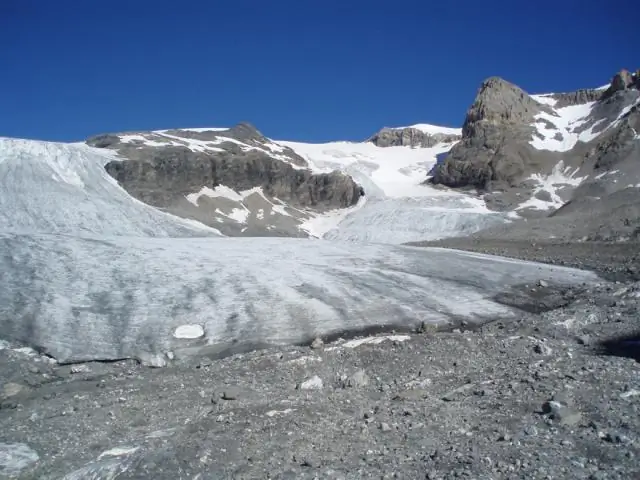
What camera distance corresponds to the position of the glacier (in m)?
12.9

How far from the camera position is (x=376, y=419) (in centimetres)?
824

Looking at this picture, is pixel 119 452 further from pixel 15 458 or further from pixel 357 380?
pixel 357 380

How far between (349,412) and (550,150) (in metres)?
80.0

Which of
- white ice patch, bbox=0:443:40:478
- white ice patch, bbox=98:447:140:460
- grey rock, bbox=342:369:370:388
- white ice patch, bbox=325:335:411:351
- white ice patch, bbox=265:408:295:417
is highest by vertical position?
white ice patch, bbox=325:335:411:351

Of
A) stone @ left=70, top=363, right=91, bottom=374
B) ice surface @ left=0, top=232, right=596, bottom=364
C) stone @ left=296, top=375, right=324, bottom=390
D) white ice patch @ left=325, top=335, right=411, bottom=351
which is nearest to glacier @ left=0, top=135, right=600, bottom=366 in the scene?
ice surface @ left=0, top=232, right=596, bottom=364

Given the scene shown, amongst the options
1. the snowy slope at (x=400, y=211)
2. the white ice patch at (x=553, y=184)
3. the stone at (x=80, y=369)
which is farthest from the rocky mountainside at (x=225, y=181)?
the stone at (x=80, y=369)

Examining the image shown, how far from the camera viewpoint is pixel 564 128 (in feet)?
290

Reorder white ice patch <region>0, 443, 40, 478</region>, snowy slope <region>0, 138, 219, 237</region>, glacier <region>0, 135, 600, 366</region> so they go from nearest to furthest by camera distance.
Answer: white ice patch <region>0, 443, 40, 478</region> < glacier <region>0, 135, 600, 366</region> < snowy slope <region>0, 138, 219, 237</region>

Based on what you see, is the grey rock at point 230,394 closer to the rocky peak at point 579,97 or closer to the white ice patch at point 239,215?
the white ice patch at point 239,215

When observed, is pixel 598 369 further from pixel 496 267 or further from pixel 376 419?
pixel 496 267

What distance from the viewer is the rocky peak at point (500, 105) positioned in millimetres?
89625

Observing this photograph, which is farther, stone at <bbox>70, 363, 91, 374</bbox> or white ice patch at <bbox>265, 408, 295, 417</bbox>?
stone at <bbox>70, 363, 91, 374</bbox>

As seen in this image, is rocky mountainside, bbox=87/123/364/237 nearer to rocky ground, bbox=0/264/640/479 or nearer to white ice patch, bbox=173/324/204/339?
white ice patch, bbox=173/324/204/339

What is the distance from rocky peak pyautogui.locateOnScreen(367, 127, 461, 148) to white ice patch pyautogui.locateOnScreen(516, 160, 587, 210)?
53623 millimetres
